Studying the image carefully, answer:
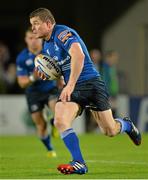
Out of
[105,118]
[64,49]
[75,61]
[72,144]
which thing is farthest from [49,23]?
[72,144]

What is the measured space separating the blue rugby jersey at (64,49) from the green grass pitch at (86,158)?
1.28 metres

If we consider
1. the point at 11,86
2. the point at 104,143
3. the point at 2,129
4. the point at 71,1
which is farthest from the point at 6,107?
the point at 71,1

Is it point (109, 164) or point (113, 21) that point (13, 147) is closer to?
point (109, 164)

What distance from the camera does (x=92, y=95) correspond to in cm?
1025

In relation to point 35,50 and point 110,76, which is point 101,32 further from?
point 35,50

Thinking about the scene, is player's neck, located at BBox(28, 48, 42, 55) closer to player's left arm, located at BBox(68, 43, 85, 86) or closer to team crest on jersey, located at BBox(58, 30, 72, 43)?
team crest on jersey, located at BBox(58, 30, 72, 43)

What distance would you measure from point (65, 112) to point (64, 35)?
0.98 m

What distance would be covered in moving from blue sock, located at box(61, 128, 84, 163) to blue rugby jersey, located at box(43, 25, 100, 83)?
2.55 ft

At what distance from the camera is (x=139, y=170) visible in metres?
10.4

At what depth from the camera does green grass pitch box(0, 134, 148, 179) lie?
32.6ft

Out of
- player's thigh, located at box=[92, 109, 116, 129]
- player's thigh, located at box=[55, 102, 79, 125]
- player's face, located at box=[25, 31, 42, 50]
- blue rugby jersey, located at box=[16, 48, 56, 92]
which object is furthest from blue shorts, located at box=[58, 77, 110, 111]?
blue rugby jersey, located at box=[16, 48, 56, 92]

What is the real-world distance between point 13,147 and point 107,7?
35.3 ft

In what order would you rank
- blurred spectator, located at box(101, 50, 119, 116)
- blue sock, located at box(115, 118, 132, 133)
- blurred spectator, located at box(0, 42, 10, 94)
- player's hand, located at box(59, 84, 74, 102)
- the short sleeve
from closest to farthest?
player's hand, located at box(59, 84, 74, 102) → the short sleeve → blue sock, located at box(115, 118, 132, 133) → blurred spectator, located at box(101, 50, 119, 116) → blurred spectator, located at box(0, 42, 10, 94)

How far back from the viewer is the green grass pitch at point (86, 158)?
9938 millimetres
